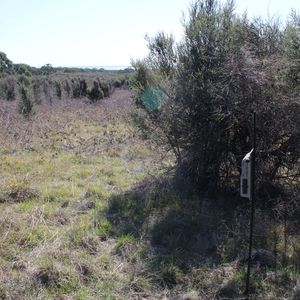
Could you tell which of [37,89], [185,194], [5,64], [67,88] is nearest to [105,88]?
[67,88]

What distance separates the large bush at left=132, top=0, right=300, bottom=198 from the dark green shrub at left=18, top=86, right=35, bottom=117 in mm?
11135

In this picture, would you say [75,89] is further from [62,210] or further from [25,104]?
[62,210]

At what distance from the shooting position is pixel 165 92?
6969 millimetres

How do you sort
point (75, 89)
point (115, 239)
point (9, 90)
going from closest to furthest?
point (115, 239) < point (9, 90) < point (75, 89)

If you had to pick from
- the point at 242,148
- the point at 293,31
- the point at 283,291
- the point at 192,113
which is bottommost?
the point at 283,291

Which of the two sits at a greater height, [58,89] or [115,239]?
[58,89]

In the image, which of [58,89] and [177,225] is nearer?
[177,225]

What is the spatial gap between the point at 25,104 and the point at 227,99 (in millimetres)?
12955

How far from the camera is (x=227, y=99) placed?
5.94 meters

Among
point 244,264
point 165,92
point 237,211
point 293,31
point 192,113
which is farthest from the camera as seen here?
point 165,92

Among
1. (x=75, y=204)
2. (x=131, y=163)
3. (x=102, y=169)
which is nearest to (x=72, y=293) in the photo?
(x=75, y=204)

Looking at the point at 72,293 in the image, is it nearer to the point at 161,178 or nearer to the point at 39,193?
the point at 39,193

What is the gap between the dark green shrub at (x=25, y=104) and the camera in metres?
17.3

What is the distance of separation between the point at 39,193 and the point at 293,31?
14.0ft
